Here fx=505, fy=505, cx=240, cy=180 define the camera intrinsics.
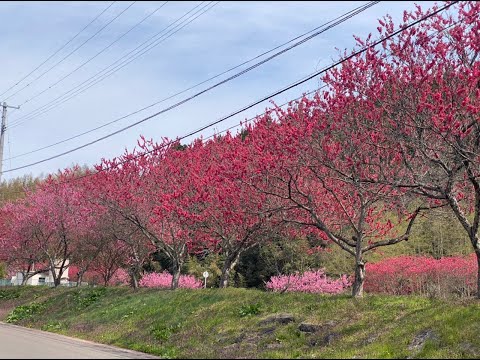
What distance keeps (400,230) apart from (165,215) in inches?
662

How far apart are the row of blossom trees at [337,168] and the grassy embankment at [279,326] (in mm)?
1945

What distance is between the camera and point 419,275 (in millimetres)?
23109

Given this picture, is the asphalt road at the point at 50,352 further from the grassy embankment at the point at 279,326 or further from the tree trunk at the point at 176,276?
the tree trunk at the point at 176,276

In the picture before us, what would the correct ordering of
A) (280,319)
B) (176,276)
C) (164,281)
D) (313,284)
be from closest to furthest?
1. (280,319)
2. (176,276)
3. (313,284)
4. (164,281)

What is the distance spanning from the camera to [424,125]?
10.8m

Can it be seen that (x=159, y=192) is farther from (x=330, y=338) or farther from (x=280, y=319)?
(x=330, y=338)

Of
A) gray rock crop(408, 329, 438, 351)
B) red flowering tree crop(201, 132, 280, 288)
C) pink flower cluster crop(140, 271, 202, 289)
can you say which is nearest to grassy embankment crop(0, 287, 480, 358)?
gray rock crop(408, 329, 438, 351)

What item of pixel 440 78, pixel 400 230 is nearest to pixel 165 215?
pixel 440 78

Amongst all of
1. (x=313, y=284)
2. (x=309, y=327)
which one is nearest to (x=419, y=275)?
(x=313, y=284)

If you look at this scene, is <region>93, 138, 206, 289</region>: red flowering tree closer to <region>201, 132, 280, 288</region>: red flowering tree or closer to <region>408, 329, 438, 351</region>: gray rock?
<region>201, 132, 280, 288</region>: red flowering tree

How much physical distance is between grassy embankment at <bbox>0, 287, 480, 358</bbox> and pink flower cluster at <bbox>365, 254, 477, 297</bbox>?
10213 mm

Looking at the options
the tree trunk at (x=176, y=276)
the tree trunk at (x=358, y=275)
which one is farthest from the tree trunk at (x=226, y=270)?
the tree trunk at (x=358, y=275)

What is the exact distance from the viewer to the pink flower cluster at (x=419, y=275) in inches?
856

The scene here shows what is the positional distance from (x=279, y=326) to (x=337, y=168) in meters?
4.30
